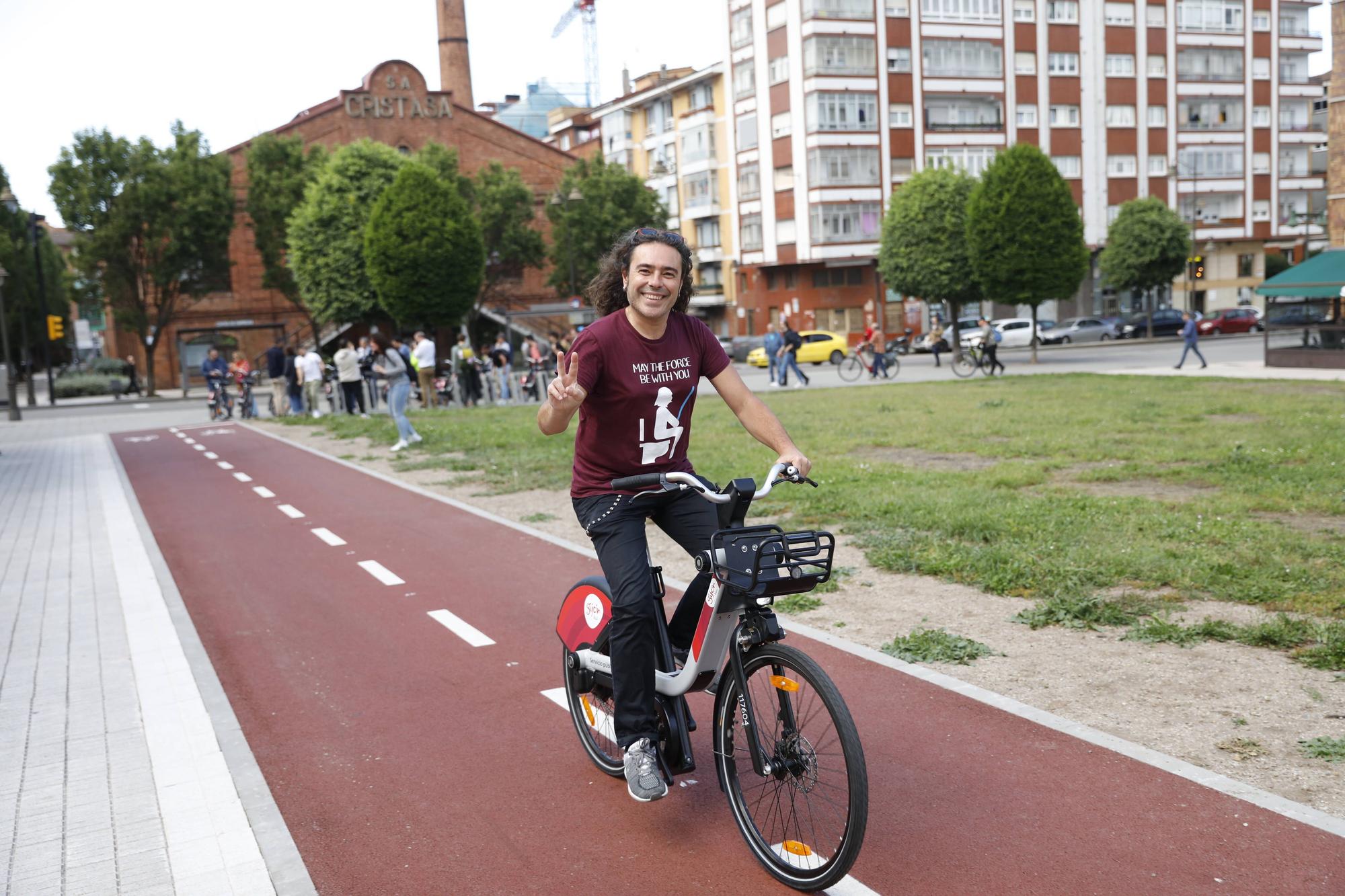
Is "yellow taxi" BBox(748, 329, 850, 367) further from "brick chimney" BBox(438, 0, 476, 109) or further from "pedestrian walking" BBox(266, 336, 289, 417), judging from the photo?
"brick chimney" BBox(438, 0, 476, 109)

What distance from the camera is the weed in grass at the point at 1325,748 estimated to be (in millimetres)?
4211

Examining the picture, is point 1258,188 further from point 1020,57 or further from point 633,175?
point 633,175

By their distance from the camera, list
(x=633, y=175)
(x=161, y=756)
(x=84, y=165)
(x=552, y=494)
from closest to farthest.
Result: 1. (x=161, y=756)
2. (x=552, y=494)
3. (x=84, y=165)
4. (x=633, y=175)

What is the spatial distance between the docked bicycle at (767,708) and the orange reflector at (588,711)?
58 cm

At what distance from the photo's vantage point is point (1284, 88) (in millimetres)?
66562

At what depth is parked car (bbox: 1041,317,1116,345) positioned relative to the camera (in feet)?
170

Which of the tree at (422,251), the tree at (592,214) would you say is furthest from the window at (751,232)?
the tree at (422,251)

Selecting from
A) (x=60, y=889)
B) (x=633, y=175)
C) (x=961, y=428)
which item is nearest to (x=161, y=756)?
(x=60, y=889)

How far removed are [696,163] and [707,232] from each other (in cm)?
411

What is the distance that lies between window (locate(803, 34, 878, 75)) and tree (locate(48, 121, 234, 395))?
27912mm

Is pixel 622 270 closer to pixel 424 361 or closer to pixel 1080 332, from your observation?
pixel 424 361

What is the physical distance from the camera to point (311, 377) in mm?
26594

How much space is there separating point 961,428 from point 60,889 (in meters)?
13.9

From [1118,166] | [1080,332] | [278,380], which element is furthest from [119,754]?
[1118,166]
